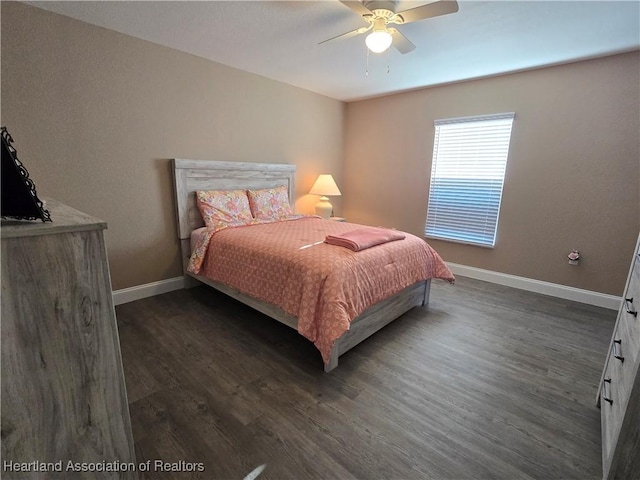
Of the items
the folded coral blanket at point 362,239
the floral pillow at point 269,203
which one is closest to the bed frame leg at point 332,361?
the folded coral blanket at point 362,239

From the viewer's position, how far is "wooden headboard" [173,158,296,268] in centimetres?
297

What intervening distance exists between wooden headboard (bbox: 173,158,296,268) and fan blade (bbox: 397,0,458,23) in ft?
7.35

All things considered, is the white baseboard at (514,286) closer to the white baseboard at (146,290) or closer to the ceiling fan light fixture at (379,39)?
the white baseboard at (146,290)

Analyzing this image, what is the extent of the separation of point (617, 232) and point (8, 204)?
4283mm

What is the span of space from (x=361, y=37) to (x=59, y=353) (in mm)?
2855

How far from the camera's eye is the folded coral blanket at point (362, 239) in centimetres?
218

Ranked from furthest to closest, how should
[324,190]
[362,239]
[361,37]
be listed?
[324,190] → [361,37] → [362,239]

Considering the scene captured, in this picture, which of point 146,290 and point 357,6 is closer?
point 357,6

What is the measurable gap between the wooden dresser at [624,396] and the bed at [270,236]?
1223 millimetres

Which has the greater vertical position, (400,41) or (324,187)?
(400,41)

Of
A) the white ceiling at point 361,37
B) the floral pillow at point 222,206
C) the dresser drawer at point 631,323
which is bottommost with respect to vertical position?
the dresser drawer at point 631,323

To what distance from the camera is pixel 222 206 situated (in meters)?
3.09

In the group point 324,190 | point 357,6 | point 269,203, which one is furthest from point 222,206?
point 357,6

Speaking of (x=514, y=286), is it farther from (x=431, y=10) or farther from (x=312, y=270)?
(x=431, y=10)
